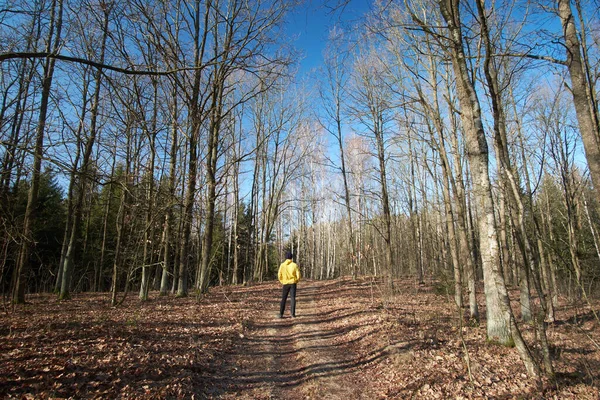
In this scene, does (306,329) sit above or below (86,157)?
below

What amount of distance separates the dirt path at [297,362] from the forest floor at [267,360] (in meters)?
0.02

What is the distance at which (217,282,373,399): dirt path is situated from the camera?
4.03m

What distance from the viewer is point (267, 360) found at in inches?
203

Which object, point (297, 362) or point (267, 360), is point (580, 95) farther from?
point (267, 360)

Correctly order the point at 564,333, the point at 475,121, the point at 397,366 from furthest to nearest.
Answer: the point at 564,333
the point at 475,121
the point at 397,366

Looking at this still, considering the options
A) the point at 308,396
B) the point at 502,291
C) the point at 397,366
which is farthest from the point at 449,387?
the point at 308,396

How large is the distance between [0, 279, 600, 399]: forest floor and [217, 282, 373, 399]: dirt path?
0.02 meters

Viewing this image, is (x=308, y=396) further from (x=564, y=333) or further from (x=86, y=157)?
(x=86, y=157)

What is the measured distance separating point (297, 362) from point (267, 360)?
511 millimetres

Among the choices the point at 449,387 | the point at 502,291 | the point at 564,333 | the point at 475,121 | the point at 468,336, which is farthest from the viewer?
the point at 564,333

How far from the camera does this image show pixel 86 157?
33.9 ft

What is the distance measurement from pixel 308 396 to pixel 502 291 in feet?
9.34

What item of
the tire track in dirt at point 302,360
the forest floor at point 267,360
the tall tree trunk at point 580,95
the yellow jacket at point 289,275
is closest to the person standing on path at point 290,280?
the yellow jacket at point 289,275

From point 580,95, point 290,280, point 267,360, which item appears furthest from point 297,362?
point 580,95
